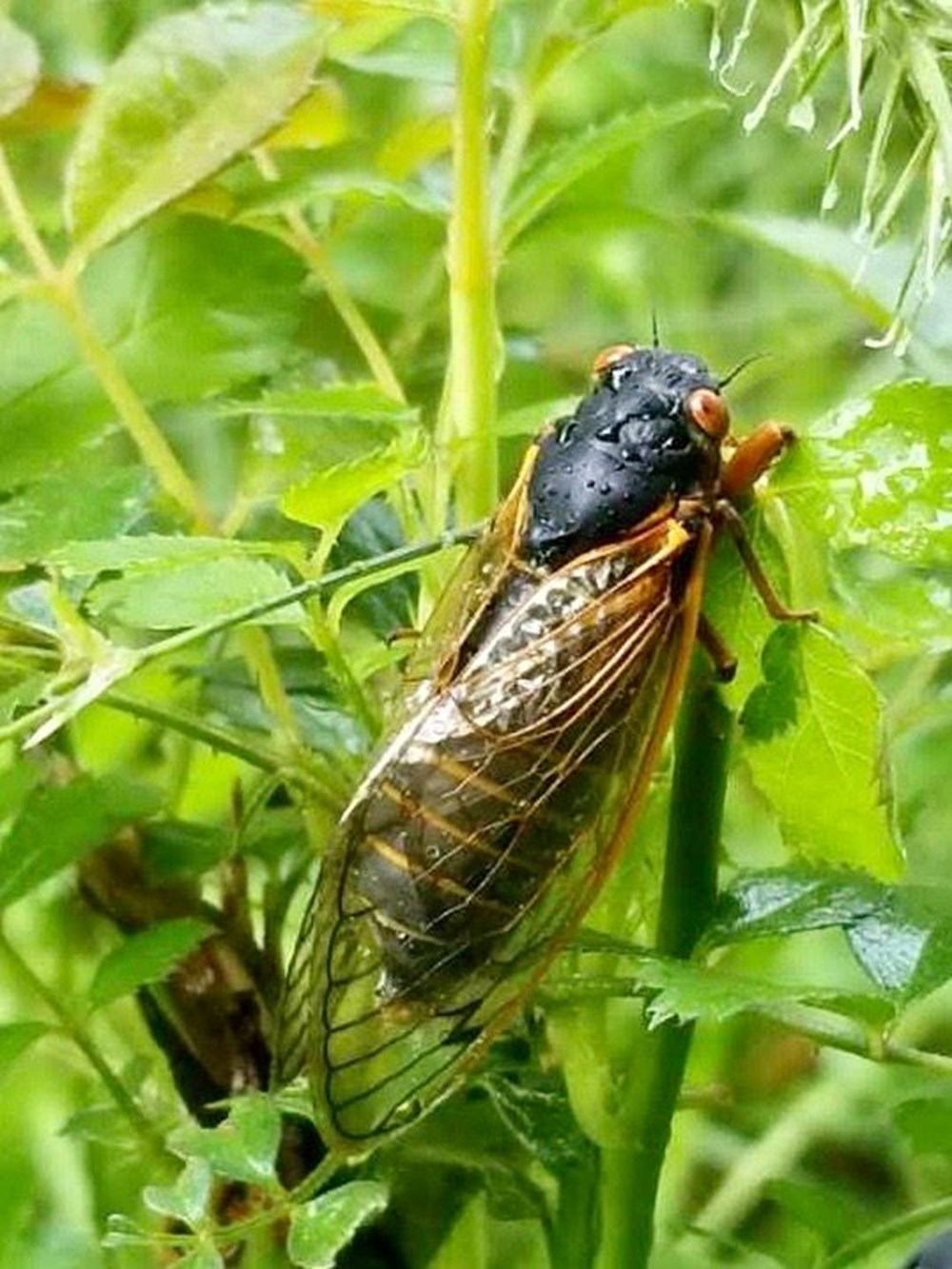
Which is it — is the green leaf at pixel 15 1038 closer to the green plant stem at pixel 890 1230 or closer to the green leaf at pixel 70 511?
the green leaf at pixel 70 511

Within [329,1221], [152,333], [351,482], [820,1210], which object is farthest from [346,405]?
[820,1210]

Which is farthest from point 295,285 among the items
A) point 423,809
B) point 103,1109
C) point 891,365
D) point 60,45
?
point 891,365

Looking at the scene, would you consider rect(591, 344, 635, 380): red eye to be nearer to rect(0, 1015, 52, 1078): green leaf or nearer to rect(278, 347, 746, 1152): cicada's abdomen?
rect(278, 347, 746, 1152): cicada's abdomen

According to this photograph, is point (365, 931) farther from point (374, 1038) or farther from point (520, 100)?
point (520, 100)

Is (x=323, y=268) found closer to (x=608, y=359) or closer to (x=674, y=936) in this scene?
(x=608, y=359)

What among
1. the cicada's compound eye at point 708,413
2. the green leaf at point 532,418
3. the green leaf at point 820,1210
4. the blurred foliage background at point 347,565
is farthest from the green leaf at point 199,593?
the green leaf at point 820,1210

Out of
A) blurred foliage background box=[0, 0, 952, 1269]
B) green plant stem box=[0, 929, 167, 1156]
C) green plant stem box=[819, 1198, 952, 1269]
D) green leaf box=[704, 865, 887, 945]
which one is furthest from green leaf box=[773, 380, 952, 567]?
green plant stem box=[0, 929, 167, 1156]
